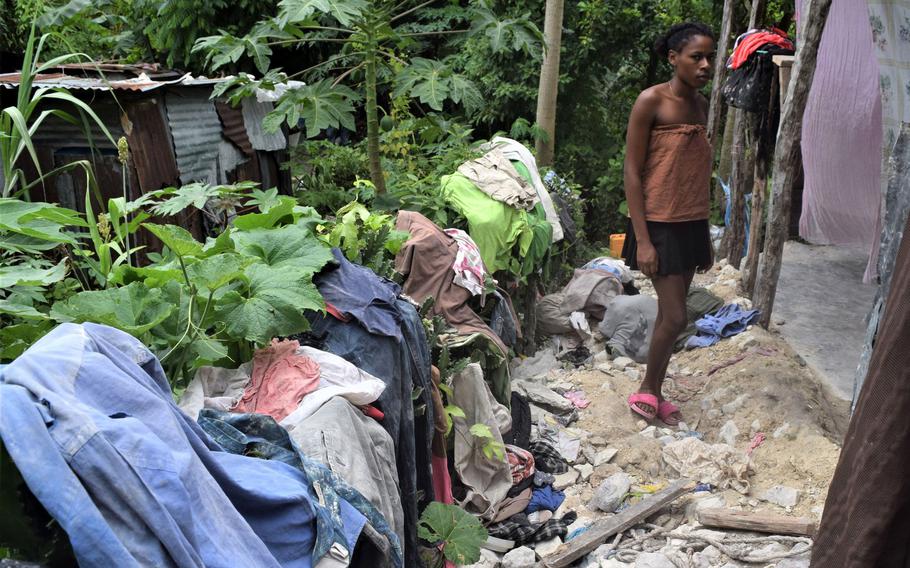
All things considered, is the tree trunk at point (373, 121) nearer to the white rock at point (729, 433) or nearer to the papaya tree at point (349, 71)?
the papaya tree at point (349, 71)

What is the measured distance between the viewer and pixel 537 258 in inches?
232

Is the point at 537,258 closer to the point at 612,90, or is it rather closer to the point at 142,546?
the point at 142,546

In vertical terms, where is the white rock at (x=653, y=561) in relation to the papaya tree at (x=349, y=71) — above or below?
below

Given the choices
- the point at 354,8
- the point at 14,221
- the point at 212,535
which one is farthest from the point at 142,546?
the point at 354,8

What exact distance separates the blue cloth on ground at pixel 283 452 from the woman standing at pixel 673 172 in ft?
9.09

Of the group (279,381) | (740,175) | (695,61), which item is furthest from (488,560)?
(740,175)

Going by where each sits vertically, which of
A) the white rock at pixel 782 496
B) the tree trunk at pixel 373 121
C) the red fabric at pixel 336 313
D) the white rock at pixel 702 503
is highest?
the tree trunk at pixel 373 121

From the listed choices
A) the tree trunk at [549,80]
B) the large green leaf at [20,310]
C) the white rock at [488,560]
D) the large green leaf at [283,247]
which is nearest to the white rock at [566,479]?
the white rock at [488,560]

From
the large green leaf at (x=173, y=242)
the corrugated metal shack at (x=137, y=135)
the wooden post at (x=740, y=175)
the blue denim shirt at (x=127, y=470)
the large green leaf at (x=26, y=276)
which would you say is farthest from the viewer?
the wooden post at (x=740, y=175)

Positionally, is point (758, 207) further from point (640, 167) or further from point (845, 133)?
point (845, 133)

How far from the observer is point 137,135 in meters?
5.23

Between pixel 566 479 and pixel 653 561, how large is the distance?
3.27ft

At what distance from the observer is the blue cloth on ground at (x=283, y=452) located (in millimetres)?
1813

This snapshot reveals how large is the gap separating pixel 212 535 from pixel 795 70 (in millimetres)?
5325
